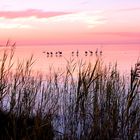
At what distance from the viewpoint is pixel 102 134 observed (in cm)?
480

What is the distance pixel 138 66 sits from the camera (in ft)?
14.8

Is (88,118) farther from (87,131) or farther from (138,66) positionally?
(138,66)

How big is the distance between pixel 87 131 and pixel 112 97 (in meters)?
0.73

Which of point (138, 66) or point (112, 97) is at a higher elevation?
point (138, 66)

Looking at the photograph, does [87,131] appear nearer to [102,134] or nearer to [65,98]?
[102,134]

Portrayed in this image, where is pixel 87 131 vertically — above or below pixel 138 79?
below

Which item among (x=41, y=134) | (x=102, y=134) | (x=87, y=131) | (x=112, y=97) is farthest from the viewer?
(x=112, y=97)

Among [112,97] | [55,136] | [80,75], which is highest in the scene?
[80,75]

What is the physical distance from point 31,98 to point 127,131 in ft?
4.61

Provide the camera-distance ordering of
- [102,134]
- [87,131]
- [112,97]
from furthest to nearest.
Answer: [112,97] → [87,131] → [102,134]

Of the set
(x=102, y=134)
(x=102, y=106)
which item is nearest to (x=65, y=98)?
(x=102, y=106)

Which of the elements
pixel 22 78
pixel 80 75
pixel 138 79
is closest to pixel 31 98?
pixel 22 78

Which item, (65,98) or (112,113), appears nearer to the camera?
(112,113)

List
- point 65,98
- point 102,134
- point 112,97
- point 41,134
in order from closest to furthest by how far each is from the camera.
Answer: point 41,134 → point 102,134 → point 112,97 → point 65,98
